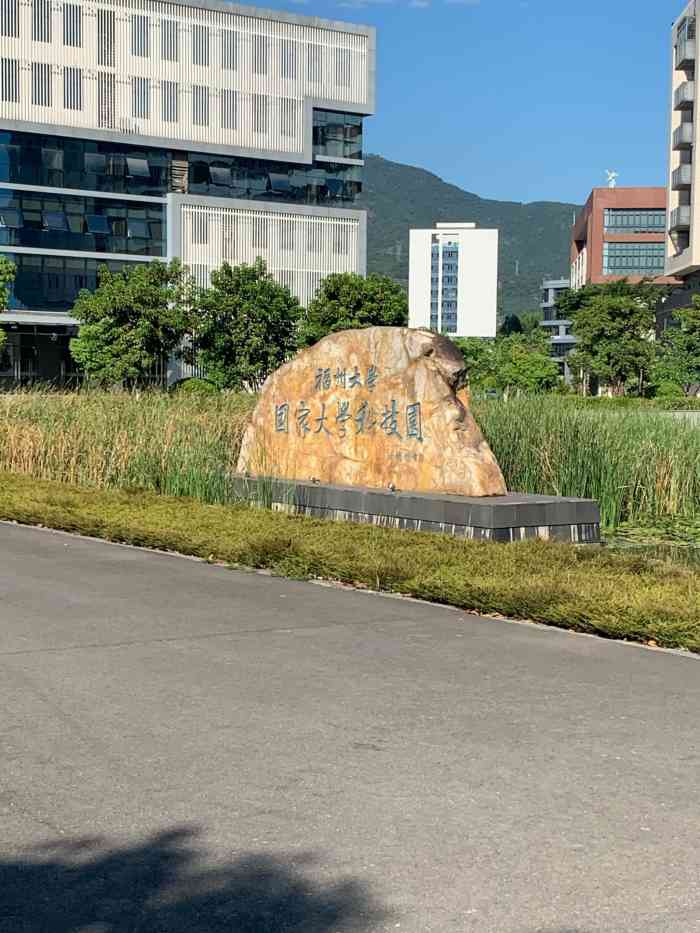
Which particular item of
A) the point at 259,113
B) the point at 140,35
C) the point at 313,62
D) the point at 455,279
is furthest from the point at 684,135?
the point at 455,279

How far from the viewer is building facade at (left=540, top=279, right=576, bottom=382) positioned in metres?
119

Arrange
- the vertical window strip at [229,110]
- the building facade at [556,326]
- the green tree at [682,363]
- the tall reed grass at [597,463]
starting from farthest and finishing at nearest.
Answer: the building facade at [556,326]
the vertical window strip at [229,110]
the green tree at [682,363]
the tall reed grass at [597,463]

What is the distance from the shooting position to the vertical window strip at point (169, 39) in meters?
55.1

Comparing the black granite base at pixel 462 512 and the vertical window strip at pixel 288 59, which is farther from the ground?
the vertical window strip at pixel 288 59

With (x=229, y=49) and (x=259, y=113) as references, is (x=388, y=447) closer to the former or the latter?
(x=259, y=113)

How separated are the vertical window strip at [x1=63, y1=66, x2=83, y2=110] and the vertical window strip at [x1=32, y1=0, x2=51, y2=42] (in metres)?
1.52

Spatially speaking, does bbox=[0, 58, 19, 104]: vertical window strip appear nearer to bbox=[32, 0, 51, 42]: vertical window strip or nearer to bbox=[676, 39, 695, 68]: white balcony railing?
bbox=[32, 0, 51, 42]: vertical window strip

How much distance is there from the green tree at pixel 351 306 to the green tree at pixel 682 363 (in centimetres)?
1110

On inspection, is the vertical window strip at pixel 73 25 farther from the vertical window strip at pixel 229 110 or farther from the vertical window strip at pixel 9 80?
the vertical window strip at pixel 229 110

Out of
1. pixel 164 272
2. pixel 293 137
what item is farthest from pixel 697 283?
pixel 164 272

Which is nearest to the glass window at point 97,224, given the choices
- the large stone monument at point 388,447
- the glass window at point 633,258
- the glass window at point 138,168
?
the glass window at point 138,168

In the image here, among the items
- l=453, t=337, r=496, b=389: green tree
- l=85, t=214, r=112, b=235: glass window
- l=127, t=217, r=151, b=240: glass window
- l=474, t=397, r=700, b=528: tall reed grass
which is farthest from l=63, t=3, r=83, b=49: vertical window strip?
l=474, t=397, r=700, b=528: tall reed grass

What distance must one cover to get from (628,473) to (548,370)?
5158 centimetres

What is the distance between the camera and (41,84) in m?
53.1
